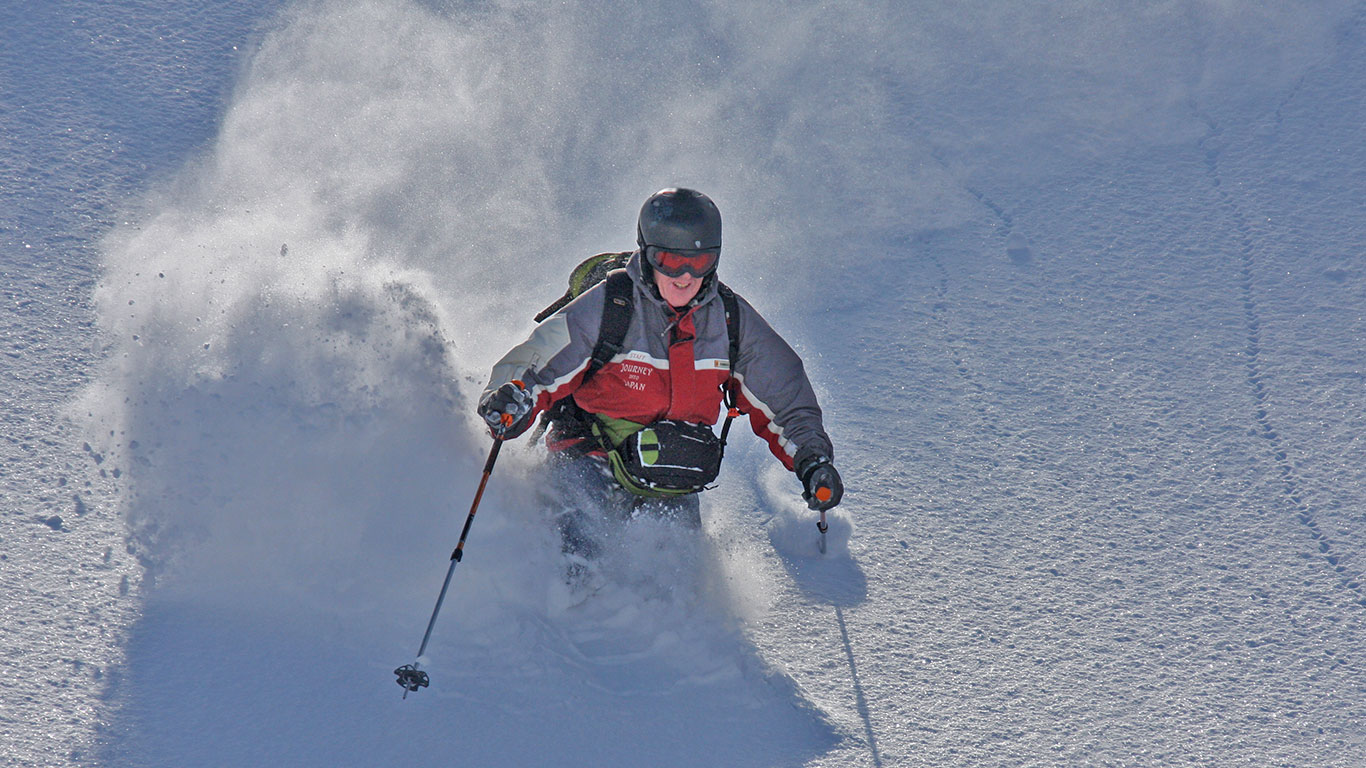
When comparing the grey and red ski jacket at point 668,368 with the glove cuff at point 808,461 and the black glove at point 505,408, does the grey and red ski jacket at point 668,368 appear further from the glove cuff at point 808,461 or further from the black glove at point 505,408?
the black glove at point 505,408

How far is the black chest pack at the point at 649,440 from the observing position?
Answer: 4367 millimetres

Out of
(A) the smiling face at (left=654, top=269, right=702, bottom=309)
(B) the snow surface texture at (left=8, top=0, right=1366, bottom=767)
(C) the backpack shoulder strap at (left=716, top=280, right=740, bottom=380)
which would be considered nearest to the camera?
(B) the snow surface texture at (left=8, top=0, right=1366, bottom=767)

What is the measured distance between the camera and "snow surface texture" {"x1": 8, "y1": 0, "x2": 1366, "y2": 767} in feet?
12.6

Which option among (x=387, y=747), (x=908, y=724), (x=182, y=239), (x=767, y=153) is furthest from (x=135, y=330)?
(x=767, y=153)

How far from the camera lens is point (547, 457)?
4.77m

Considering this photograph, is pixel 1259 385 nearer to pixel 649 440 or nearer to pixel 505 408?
pixel 649 440

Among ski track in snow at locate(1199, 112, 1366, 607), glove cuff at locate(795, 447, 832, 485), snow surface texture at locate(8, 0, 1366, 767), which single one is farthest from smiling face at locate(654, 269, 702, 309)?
ski track in snow at locate(1199, 112, 1366, 607)

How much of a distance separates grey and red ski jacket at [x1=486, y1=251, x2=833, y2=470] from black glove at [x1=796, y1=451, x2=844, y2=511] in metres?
0.08

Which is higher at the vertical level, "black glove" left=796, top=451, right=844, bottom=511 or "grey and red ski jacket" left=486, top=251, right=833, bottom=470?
"grey and red ski jacket" left=486, top=251, right=833, bottom=470

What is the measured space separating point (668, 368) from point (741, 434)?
62.6 inches

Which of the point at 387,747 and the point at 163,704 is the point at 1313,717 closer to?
the point at 387,747

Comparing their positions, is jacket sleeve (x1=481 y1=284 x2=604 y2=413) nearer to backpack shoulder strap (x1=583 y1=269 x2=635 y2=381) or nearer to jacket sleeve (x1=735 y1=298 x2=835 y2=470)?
backpack shoulder strap (x1=583 y1=269 x2=635 y2=381)

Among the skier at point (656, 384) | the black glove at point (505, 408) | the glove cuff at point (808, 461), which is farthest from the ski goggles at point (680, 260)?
the glove cuff at point (808, 461)

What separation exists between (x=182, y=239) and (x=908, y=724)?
4.48m
